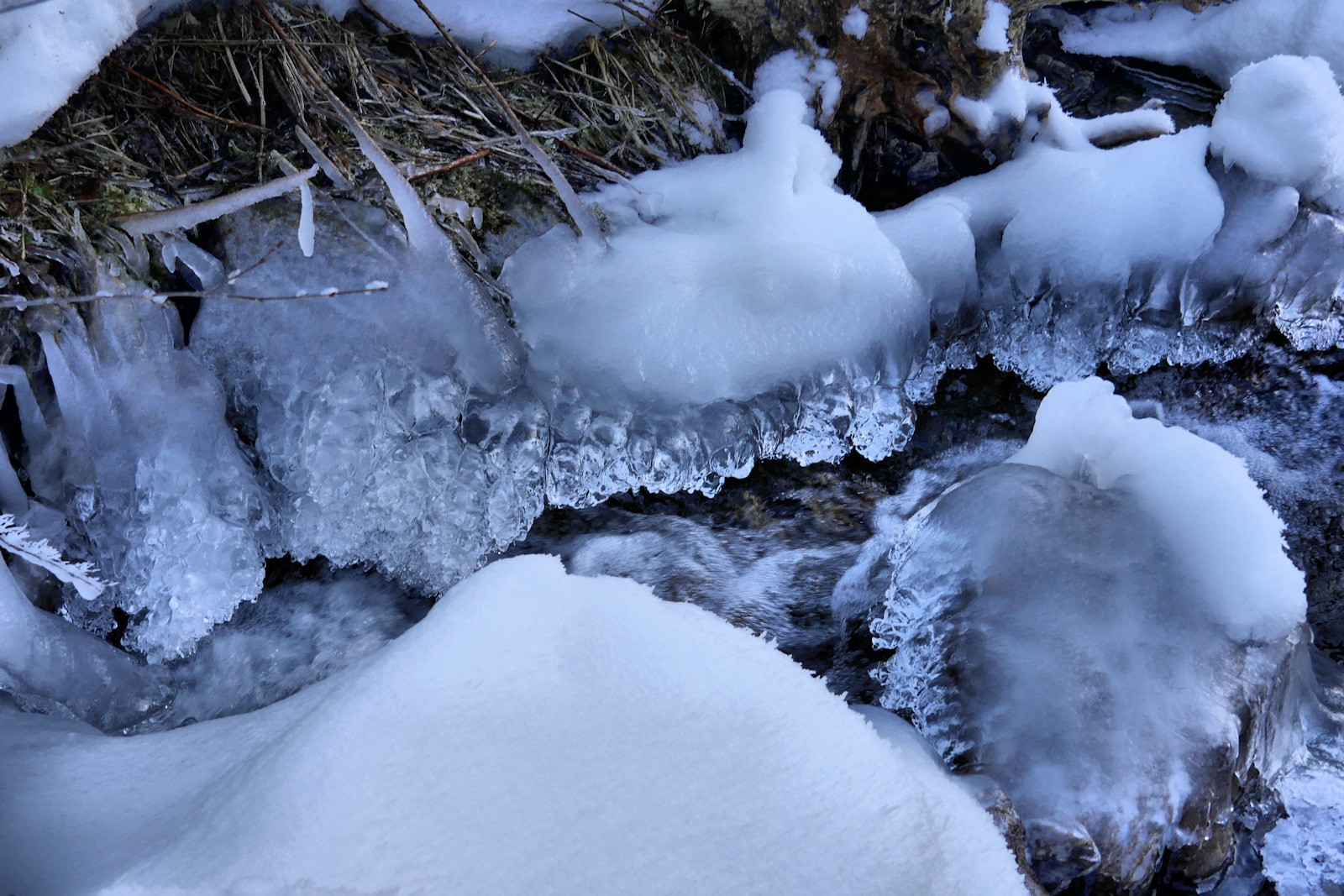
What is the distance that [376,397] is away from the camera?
2.04 m

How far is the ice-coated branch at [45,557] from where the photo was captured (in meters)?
1.59

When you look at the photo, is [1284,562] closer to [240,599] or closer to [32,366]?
[240,599]

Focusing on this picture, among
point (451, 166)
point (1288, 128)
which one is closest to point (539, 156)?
point (451, 166)

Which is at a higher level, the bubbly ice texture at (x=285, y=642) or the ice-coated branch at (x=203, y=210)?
the ice-coated branch at (x=203, y=210)

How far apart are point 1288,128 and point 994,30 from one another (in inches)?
32.5

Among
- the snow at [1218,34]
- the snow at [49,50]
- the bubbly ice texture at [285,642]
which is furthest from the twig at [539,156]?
the snow at [1218,34]

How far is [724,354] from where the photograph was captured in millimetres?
2209

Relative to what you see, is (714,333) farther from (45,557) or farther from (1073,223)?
(45,557)

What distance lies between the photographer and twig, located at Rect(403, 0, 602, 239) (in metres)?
2.16

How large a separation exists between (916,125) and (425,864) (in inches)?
94.4

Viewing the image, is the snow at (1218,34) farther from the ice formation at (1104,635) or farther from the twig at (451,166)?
the twig at (451,166)

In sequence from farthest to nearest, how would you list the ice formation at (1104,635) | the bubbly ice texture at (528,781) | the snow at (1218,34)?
the snow at (1218,34), the ice formation at (1104,635), the bubbly ice texture at (528,781)

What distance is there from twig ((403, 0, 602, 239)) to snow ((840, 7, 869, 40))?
3.09 feet

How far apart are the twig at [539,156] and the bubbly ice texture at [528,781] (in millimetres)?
1030
